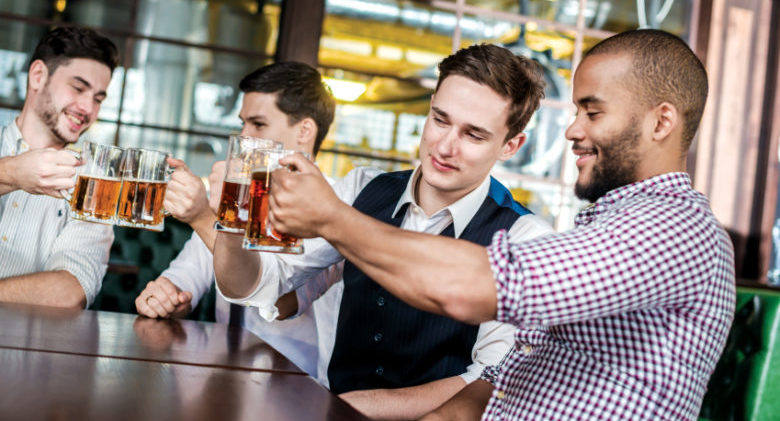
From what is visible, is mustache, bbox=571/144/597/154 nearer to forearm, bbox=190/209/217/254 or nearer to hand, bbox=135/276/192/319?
forearm, bbox=190/209/217/254

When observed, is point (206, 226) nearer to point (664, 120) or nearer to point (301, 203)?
point (301, 203)

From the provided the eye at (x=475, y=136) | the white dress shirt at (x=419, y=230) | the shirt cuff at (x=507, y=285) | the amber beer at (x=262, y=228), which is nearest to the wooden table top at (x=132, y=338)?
the white dress shirt at (x=419, y=230)

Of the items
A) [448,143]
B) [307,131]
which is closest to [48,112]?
[307,131]

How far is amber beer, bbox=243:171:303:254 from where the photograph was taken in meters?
1.06

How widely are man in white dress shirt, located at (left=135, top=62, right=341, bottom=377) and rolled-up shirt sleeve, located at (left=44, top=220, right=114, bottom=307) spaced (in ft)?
0.58

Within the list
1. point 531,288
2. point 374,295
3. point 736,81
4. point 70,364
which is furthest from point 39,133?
point 736,81

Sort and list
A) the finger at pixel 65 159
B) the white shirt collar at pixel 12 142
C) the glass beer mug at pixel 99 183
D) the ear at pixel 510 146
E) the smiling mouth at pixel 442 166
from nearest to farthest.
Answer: the glass beer mug at pixel 99 183, the finger at pixel 65 159, the smiling mouth at pixel 442 166, the ear at pixel 510 146, the white shirt collar at pixel 12 142

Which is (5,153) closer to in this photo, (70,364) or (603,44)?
(70,364)

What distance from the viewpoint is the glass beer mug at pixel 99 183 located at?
1.30 metres

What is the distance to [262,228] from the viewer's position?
1.07 m

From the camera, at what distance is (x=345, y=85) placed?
12.1 feet

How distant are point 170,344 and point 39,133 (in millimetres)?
1218

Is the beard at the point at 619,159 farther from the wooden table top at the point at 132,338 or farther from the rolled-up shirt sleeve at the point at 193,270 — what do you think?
the rolled-up shirt sleeve at the point at 193,270

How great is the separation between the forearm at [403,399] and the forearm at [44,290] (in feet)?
2.37
